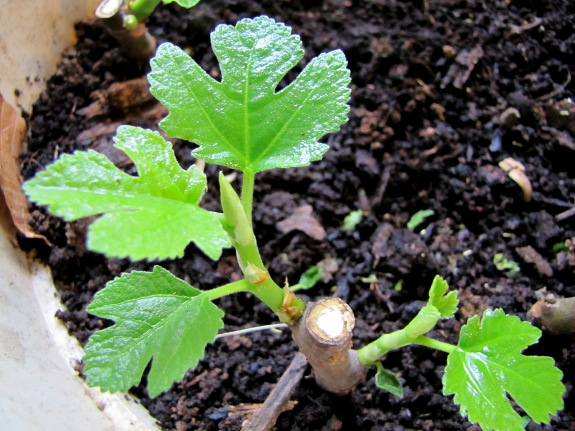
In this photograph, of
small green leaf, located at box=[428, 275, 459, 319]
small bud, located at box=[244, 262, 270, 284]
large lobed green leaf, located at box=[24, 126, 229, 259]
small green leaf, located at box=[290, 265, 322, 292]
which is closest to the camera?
large lobed green leaf, located at box=[24, 126, 229, 259]

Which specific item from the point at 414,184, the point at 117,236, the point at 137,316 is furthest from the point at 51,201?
the point at 414,184

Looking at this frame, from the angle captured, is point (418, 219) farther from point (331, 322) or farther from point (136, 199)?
point (136, 199)

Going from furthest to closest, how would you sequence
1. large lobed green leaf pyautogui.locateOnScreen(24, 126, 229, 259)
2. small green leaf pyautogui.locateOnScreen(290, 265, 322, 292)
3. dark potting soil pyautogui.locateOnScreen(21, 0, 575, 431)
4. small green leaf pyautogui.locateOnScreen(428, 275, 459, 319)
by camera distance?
small green leaf pyautogui.locateOnScreen(290, 265, 322, 292) → dark potting soil pyautogui.locateOnScreen(21, 0, 575, 431) → small green leaf pyautogui.locateOnScreen(428, 275, 459, 319) → large lobed green leaf pyautogui.locateOnScreen(24, 126, 229, 259)

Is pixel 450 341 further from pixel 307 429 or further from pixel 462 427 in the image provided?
pixel 307 429

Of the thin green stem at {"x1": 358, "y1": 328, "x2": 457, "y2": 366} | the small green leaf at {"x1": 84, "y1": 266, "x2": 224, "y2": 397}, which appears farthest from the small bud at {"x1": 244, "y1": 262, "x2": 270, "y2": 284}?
the thin green stem at {"x1": 358, "y1": 328, "x2": 457, "y2": 366}

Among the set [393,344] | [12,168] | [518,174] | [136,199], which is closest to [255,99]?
[136,199]

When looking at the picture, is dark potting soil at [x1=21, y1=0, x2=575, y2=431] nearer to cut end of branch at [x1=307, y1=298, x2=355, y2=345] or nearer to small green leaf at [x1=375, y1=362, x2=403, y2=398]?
small green leaf at [x1=375, y1=362, x2=403, y2=398]
